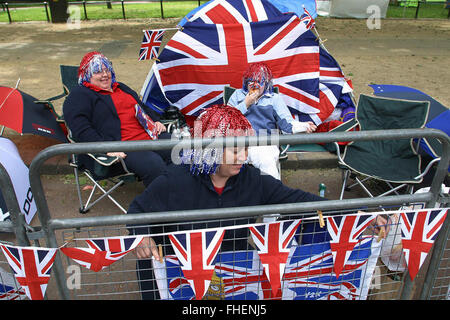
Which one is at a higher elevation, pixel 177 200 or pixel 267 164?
pixel 177 200

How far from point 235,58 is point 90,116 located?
6.84ft

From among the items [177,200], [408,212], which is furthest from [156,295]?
[408,212]

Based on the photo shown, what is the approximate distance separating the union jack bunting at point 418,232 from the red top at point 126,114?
2.84 m

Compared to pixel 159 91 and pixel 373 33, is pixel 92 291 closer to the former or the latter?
pixel 159 91

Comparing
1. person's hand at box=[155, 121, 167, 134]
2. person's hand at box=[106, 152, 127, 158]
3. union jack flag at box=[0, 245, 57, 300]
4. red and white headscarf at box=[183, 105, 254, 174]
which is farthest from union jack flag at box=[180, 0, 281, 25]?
union jack flag at box=[0, 245, 57, 300]

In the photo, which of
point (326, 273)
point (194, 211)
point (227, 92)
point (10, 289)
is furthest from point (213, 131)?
point (227, 92)

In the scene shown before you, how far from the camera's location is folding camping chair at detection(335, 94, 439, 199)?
3884 millimetres

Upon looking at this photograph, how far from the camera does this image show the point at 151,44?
4.81m

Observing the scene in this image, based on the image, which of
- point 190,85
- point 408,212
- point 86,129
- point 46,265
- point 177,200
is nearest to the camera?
point 46,265

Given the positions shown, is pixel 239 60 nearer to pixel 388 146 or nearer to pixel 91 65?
pixel 91 65

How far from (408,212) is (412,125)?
2478 mm

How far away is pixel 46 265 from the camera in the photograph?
1.86 meters

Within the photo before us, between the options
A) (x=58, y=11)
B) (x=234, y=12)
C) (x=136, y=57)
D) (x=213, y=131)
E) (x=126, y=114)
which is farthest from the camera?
(x=58, y=11)

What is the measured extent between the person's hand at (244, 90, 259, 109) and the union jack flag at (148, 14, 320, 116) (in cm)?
92
